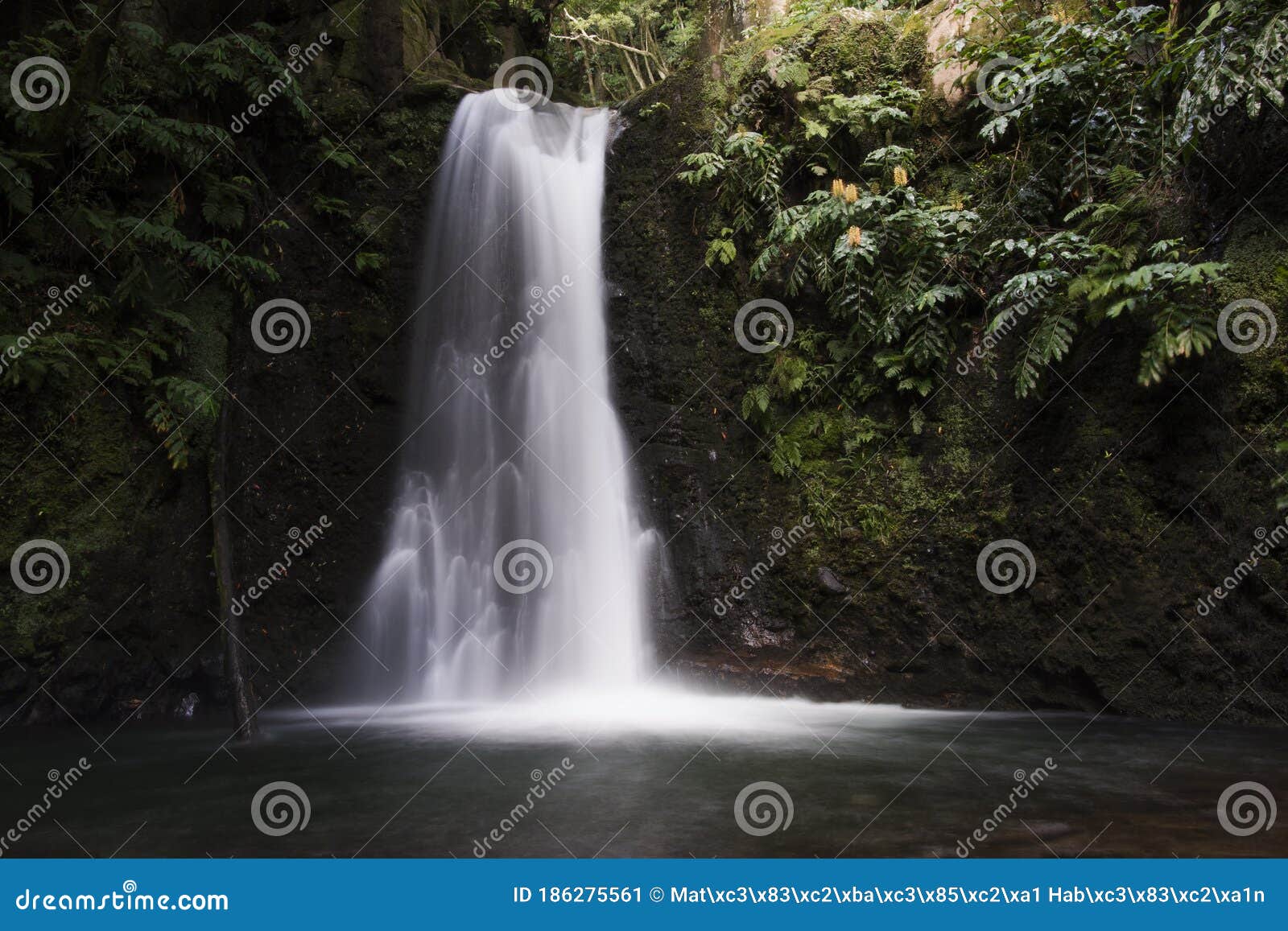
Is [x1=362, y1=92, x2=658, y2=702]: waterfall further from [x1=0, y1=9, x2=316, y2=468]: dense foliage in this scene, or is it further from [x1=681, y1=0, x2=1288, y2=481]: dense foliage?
[x1=0, y1=9, x2=316, y2=468]: dense foliage

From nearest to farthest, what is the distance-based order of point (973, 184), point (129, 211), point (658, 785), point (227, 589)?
point (658, 785) → point (227, 589) → point (129, 211) → point (973, 184)

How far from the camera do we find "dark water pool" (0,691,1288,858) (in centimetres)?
400

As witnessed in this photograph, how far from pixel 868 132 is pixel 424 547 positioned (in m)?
6.65

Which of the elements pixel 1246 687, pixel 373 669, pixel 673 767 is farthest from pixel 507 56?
pixel 1246 687

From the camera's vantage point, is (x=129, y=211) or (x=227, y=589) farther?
(x=129, y=211)

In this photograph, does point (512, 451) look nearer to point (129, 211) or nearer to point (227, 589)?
point (227, 589)

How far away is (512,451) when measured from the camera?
907 centimetres

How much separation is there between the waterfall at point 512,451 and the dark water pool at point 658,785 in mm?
961

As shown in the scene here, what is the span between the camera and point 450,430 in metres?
9.08

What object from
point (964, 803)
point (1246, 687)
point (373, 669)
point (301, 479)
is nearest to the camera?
point (964, 803)

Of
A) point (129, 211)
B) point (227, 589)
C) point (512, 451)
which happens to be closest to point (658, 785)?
point (227, 589)

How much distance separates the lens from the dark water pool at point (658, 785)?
4.00 m

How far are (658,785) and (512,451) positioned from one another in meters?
4.84

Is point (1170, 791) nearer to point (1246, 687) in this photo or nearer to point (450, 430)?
point (1246, 687)
